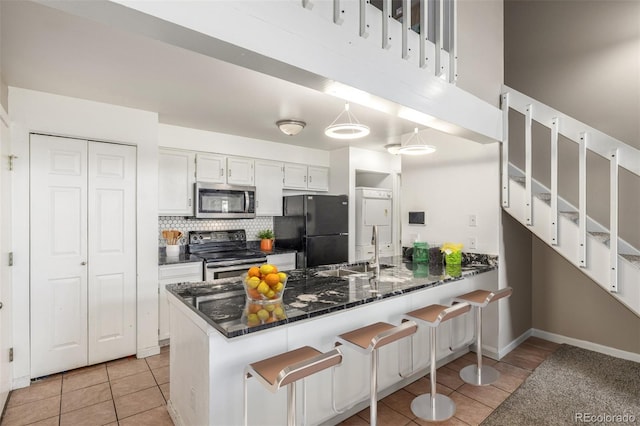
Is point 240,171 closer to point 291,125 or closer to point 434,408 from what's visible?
point 291,125

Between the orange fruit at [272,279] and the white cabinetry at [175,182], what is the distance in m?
2.47

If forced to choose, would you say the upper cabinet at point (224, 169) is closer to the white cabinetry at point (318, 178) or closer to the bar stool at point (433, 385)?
the white cabinetry at point (318, 178)

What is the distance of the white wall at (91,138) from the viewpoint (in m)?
2.64

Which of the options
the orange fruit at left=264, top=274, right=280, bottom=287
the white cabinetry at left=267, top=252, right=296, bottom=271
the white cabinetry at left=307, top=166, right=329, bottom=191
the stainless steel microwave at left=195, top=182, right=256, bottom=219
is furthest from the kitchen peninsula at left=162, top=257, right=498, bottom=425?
the white cabinetry at left=307, top=166, right=329, bottom=191

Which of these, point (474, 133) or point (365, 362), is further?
point (474, 133)

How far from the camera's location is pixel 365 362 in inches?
86.6

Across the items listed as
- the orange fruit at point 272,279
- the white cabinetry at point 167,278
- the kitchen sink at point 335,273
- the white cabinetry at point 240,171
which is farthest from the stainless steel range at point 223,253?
the orange fruit at point 272,279

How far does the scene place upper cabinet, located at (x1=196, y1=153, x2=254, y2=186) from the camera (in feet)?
13.2

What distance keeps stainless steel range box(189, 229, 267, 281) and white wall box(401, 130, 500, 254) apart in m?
1.89

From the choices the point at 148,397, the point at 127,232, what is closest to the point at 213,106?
the point at 127,232

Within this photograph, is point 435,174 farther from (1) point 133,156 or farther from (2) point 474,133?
(1) point 133,156

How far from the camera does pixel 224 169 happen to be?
13.8 feet

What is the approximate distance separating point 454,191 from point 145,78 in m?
3.00

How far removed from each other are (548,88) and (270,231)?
385cm
